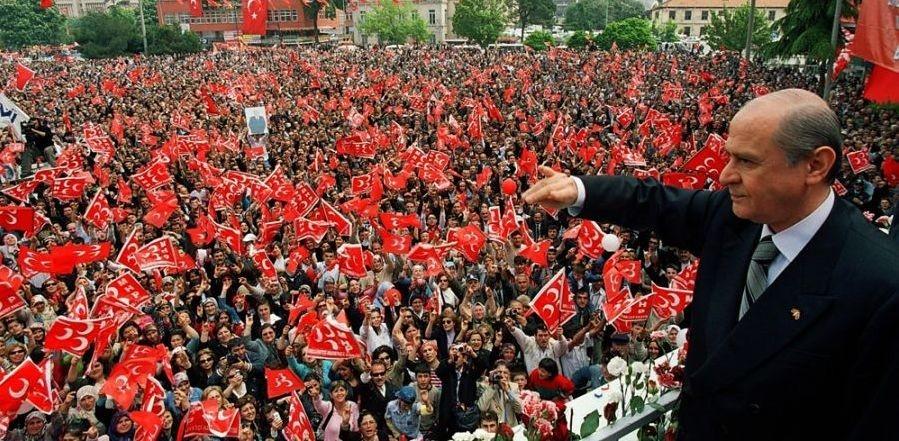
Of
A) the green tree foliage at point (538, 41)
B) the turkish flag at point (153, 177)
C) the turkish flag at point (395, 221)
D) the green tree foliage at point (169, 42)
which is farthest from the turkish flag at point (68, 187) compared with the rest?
the green tree foliage at point (538, 41)

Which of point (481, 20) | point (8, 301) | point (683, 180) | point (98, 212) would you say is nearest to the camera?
point (8, 301)

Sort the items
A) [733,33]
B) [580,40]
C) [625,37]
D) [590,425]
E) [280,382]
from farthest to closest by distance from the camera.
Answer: [580,40], [625,37], [733,33], [280,382], [590,425]

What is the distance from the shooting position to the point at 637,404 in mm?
2545

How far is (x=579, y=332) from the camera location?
274 inches

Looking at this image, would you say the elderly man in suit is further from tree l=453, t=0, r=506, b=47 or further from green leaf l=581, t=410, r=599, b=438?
tree l=453, t=0, r=506, b=47

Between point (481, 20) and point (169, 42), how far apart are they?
29243 mm

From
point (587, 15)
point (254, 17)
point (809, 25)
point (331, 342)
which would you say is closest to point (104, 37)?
point (254, 17)

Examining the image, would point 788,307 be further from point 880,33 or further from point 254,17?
point 254,17

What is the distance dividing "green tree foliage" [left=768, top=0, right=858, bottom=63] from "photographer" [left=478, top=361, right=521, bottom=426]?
21.7m

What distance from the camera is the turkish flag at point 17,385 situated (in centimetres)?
587

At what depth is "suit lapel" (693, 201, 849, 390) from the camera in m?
1.54

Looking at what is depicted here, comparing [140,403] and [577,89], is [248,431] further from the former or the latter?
[577,89]

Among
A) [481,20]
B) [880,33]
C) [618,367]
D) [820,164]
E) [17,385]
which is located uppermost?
[481,20]

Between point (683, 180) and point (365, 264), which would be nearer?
point (365, 264)
